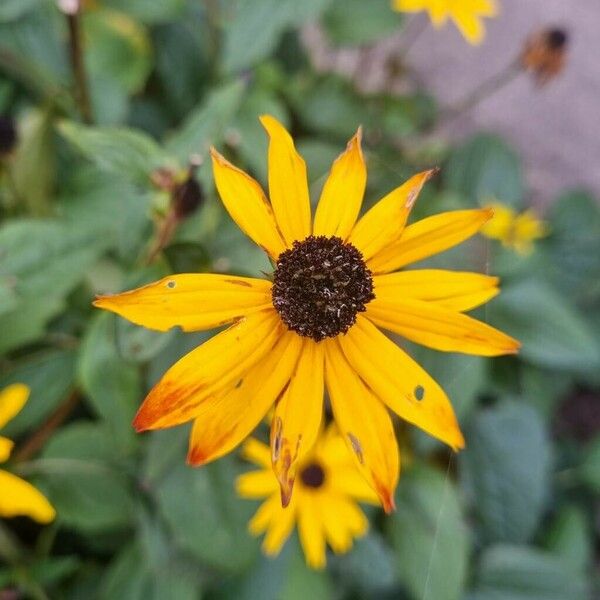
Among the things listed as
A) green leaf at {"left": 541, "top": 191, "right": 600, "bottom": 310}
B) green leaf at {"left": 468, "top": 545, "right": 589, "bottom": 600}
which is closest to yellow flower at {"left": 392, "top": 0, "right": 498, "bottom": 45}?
green leaf at {"left": 541, "top": 191, "right": 600, "bottom": 310}

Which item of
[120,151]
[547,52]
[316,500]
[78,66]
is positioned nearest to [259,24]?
[78,66]

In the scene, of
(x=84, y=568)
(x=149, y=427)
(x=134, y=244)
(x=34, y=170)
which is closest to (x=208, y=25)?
(x=34, y=170)

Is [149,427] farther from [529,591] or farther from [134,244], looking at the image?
[529,591]

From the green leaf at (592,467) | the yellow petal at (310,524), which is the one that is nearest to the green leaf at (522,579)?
the green leaf at (592,467)

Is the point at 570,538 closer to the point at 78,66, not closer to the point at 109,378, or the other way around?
the point at 109,378

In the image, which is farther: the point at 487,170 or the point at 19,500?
the point at 487,170
